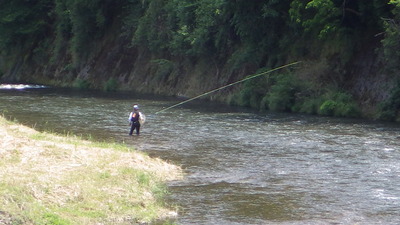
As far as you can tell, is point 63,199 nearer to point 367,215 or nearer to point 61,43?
point 367,215

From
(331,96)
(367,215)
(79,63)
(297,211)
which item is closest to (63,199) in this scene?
(297,211)

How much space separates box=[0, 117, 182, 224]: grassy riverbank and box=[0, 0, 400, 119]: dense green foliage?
Result: 1549 cm

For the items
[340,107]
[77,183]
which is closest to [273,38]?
[340,107]

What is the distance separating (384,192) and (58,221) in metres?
7.18

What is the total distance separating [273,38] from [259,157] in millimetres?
18544

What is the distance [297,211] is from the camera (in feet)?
47.7

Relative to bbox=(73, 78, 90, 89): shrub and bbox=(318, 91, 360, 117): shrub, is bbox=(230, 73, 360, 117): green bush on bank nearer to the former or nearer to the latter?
bbox=(318, 91, 360, 117): shrub

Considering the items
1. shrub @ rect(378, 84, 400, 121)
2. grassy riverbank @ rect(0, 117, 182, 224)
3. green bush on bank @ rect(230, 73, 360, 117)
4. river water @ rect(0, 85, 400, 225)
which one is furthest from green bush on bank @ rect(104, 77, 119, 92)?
grassy riverbank @ rect(0, 117, 182, 224)

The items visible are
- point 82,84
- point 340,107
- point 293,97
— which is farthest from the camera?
point 82,84

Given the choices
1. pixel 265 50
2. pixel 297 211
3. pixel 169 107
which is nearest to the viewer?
pixel 297 211

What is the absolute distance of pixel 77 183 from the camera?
14.6 metres

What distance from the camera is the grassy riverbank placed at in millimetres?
12680

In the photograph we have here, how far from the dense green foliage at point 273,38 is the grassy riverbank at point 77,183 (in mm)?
15491

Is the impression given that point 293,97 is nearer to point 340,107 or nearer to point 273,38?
point 340,107
